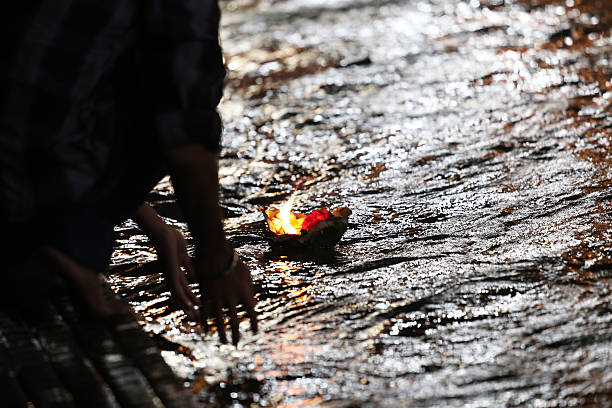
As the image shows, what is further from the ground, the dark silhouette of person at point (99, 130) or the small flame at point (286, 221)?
the dark silhouette of person at point (99, 130)

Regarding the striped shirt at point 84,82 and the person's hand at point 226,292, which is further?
the person's hand at point 226,292

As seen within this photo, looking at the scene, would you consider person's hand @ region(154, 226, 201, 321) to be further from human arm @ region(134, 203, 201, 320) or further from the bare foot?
the bare foot

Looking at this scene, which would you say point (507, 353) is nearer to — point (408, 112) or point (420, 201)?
point (420, 201)

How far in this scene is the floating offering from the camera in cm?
309

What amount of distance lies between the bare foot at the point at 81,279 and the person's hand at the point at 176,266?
0.30 metres

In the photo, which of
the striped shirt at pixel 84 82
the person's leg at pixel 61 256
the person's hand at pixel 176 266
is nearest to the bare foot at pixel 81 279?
the person's leg at pixel 61 256

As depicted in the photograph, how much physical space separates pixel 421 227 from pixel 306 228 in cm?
48

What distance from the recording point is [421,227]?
3240mm

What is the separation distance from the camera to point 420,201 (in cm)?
350

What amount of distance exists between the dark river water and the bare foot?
0.23 meters

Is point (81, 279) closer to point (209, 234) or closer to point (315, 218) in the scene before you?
point (209, 234)

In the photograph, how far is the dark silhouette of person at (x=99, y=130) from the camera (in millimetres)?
1941

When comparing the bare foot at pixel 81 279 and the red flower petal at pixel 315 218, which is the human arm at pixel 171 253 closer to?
the bare foot at pixel 81 279

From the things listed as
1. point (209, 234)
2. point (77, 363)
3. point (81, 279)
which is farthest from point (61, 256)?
point (209, 234)
